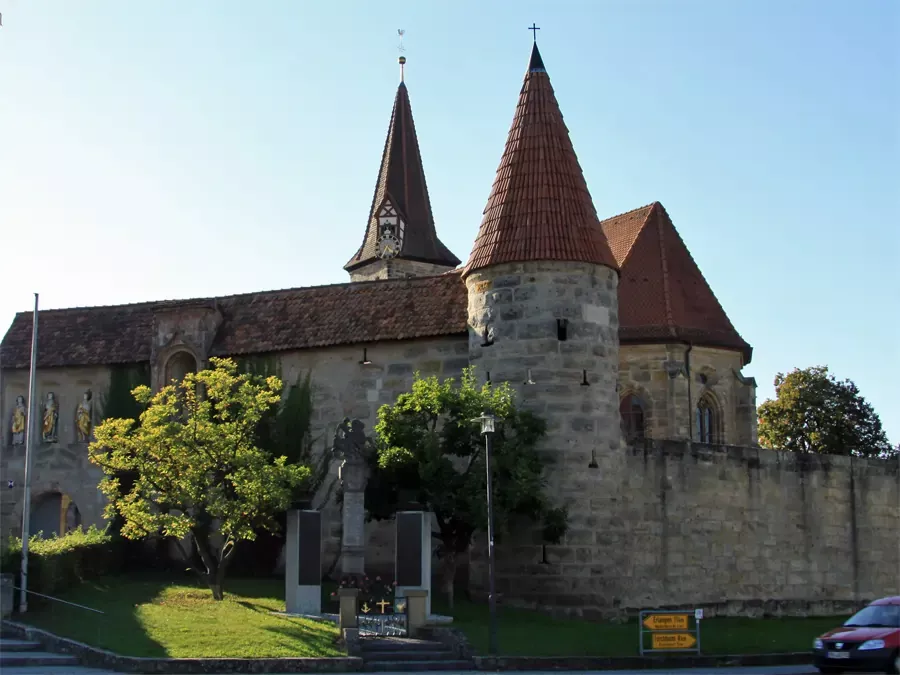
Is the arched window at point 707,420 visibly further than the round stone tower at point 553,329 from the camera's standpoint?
Yes

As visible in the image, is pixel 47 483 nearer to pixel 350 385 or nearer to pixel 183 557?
pixel 183 557

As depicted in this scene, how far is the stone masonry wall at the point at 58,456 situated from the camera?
37.9 m

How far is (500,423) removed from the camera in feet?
99.0

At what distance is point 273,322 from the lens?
36.9m

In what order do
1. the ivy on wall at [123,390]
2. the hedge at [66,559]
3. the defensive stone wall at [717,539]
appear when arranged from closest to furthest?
the hedge at [66,559]
the defensive stone wall at [717,539]
the ivy on wall at [123,390]

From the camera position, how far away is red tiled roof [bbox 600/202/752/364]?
41.1 meters

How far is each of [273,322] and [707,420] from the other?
1422cm

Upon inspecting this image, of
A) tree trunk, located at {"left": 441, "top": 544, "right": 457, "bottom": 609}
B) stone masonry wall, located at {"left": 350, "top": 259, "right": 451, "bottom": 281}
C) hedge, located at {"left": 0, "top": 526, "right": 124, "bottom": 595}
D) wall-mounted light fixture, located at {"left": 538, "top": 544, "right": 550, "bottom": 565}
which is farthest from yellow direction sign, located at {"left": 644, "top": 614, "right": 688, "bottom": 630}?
stone masonry wall, located at {"left": 350, "top": 259, "right": 451, "bottom": 281}

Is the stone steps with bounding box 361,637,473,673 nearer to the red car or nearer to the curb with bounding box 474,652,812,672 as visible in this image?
the curb with bounding box 474,652,812,672

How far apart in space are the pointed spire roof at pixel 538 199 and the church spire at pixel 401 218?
29760 millimetres

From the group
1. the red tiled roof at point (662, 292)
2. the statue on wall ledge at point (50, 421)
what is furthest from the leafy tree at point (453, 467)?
the statue on wall ledge at point (50, 421)

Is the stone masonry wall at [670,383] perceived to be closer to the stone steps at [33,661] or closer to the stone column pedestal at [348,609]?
the stone column pedestal at [348,609]

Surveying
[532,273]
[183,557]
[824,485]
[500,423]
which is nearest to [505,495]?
[500,423]

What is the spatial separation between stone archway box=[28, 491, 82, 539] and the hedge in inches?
65.0
